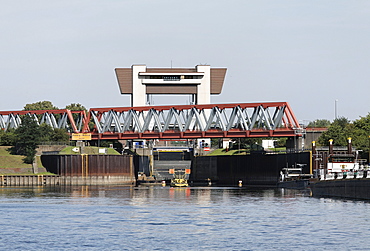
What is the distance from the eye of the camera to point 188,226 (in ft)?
205

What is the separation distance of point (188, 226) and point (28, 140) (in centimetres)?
12341

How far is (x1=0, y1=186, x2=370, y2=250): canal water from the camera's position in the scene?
5222 cm

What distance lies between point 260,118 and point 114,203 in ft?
274

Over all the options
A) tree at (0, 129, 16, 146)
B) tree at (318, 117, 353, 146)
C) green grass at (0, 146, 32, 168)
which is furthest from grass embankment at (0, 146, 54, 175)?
tree at (318, 117, 353, 146)

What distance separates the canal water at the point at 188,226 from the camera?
52219 mm

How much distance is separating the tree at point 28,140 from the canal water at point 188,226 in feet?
298

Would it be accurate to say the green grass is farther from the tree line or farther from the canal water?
the canal water

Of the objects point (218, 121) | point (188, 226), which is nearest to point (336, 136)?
point (218, 121)

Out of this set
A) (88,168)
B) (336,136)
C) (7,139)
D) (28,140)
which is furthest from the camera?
(7,139)

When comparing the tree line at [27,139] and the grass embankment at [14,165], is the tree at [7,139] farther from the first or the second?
the grass embankment at [14,165]

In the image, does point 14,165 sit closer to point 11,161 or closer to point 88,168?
point 11,161

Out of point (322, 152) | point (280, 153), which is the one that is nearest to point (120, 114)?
point (280, 153)

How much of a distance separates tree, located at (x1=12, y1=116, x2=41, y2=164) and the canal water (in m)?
91.0

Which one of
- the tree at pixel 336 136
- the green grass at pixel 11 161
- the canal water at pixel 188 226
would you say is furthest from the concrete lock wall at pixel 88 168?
the canal water at pixel 188 226
